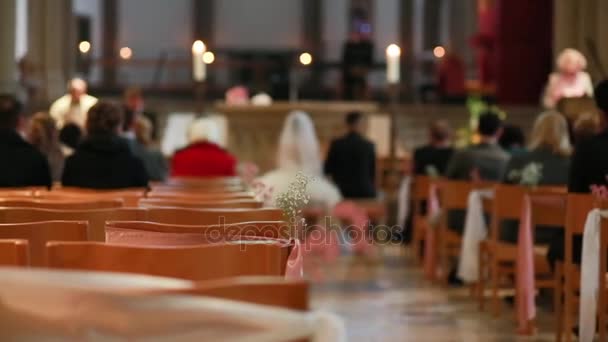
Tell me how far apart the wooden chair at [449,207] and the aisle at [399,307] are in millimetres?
249

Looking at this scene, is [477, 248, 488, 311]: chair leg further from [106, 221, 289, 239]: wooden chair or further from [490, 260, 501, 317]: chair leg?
[106, 221, 289, 239]: wooden chair

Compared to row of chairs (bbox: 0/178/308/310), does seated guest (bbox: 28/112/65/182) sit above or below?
above

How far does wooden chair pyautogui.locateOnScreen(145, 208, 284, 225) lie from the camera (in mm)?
3889

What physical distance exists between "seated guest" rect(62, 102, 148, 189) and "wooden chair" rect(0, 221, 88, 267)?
2.99 metres

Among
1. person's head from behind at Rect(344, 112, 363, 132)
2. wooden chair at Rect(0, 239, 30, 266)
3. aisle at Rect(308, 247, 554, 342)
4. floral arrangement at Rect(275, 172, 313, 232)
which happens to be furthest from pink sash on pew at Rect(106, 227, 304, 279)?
person's head from behind at Rect(344, 112, 363, 132)

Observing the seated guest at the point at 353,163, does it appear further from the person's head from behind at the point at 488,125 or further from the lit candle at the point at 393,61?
the person's head from behind at the point at 488,125

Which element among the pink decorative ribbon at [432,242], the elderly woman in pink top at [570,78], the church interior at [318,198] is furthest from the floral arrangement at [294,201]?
the elderly woman in pink top at [570,78]

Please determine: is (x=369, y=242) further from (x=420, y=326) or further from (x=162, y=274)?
(x=162, y=274)

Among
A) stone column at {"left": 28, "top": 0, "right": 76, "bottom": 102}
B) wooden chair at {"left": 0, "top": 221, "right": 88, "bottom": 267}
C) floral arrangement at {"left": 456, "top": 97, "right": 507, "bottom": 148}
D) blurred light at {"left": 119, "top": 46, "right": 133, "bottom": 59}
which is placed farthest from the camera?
blurred light at {"left": 119, "top": 46, "right": 133, "bottom": 59}

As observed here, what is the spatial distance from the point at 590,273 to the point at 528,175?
6.17ft

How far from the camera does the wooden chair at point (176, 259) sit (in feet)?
8.59

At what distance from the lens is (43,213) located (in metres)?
3.98

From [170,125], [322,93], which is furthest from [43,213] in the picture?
[322,93]

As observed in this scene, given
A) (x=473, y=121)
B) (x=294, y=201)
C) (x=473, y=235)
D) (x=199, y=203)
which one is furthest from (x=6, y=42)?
(x=294, y=201)
